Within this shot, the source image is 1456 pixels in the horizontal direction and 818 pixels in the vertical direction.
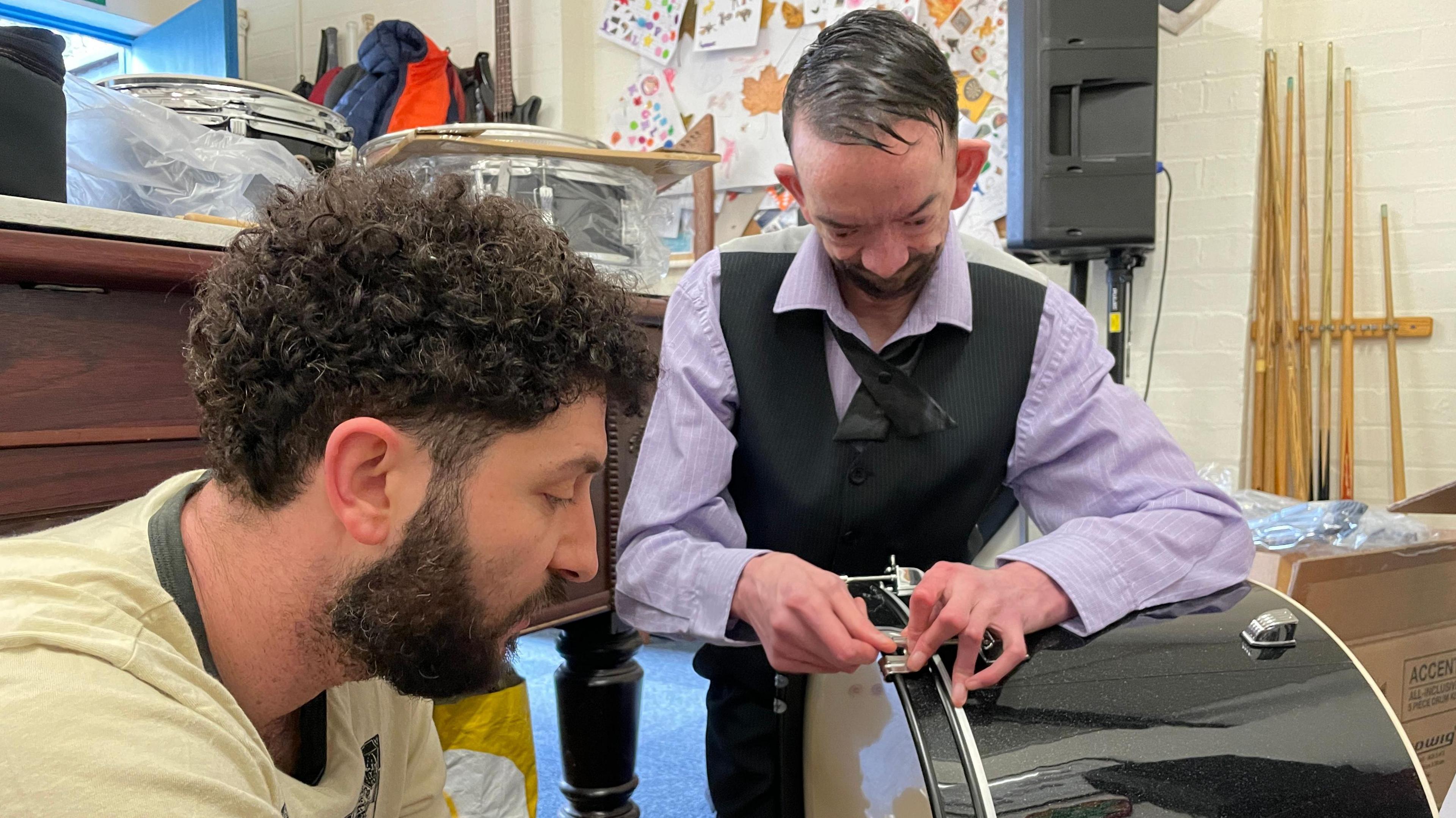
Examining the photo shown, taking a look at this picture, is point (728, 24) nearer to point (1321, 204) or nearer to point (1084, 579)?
point (1321, 204)

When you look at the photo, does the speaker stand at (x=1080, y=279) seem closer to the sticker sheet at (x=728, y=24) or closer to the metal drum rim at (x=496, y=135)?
the sticker sheet at (x=728, y=24)

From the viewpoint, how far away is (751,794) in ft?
3.89

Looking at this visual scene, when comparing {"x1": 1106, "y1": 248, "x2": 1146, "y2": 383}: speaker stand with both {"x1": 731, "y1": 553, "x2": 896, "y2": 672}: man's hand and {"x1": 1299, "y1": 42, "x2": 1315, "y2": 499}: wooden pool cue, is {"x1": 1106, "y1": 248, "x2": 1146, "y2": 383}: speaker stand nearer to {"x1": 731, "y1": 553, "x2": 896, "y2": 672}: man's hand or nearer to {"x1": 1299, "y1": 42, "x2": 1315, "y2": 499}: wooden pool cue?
{"x1": 1299, "y1": 42, "x2": 1315, "y2": 499}: wooden pool cue

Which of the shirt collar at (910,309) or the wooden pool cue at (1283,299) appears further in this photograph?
the wooden pool cue at (1283,299)

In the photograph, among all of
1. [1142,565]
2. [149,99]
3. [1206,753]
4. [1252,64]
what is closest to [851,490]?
[1142,565]

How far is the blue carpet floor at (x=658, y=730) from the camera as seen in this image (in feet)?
7.16

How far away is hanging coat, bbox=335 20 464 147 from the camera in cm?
341

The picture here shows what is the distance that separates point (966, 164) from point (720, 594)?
603 mm

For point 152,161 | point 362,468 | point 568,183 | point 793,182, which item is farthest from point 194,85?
point 362,468

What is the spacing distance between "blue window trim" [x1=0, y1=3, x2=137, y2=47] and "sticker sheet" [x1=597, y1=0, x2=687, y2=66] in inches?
71.5

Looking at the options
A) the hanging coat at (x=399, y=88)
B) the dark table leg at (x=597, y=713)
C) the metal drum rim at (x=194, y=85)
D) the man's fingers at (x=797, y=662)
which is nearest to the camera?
the man's fingers at (x=797, y=662)

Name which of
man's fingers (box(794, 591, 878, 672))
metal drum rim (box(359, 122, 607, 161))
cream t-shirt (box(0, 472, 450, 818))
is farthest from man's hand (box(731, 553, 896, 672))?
metal drum rim (box(359, 122, 607, 161))

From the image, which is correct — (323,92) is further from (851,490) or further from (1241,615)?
(1241,615)

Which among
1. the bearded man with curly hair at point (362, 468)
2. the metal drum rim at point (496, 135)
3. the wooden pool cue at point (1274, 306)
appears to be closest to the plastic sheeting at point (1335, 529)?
the wooden pool cue at point (1274, 306)
